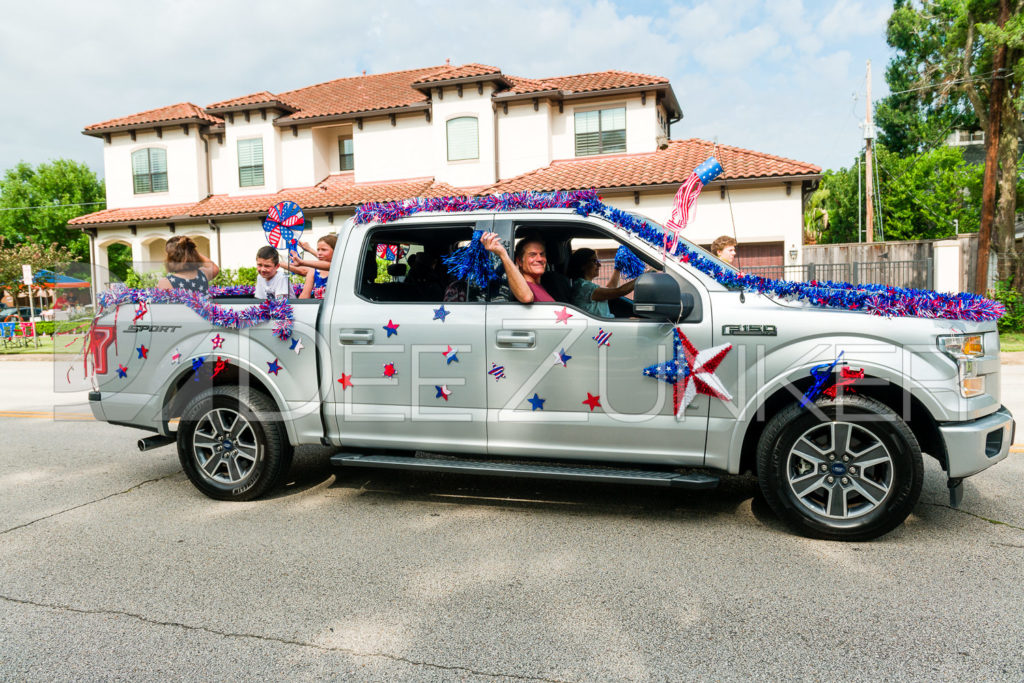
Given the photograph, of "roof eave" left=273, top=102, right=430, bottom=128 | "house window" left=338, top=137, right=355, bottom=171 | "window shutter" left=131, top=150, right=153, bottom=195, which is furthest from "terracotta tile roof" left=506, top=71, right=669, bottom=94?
"window shutter" left=131, top=150, right=153, bottom=195

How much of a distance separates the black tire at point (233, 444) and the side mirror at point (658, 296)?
2684 millimetres

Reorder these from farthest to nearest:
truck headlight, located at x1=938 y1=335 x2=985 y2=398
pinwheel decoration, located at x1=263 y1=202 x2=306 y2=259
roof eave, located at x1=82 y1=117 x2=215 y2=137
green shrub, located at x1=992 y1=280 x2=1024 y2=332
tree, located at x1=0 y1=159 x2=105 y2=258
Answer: tree, located at x1=0 y1=159 x2=105 y2=258, roof eave, located at x1=82 y1=117 x2=215 y2=137, green shrub, located at x1=992 y1=280 x2=1024 y2=332, pinwheel decoration, located at x1=263 y1=202 x2=306 y2=259, truck headlight, located at x1=938 y1=335 x2=985 y2=398

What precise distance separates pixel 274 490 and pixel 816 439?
12.6ft

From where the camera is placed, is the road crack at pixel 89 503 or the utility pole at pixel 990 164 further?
the utility pole at pixel 990 164

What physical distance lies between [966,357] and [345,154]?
26.8 meters

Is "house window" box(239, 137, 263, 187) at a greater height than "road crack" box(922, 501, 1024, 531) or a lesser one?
greater

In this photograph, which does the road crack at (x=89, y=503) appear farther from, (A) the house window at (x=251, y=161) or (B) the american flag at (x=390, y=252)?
(A) the house window at (x=251, y=161)

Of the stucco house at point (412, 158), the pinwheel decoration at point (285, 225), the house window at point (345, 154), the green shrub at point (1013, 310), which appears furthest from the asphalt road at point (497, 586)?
the house window at point (345, 154)

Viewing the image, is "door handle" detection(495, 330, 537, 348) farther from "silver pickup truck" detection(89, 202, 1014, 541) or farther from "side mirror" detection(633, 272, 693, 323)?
"side mirror" detection(633, 272, 693, 323)

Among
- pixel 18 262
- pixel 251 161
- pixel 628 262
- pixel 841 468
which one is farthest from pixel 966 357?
pixel 18 262

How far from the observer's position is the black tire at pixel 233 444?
16.9 ft

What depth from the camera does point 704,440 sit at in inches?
171

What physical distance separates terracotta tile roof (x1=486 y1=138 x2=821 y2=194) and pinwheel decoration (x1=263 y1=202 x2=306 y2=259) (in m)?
15.9

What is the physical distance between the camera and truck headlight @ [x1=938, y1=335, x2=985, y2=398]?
13.2 ft
